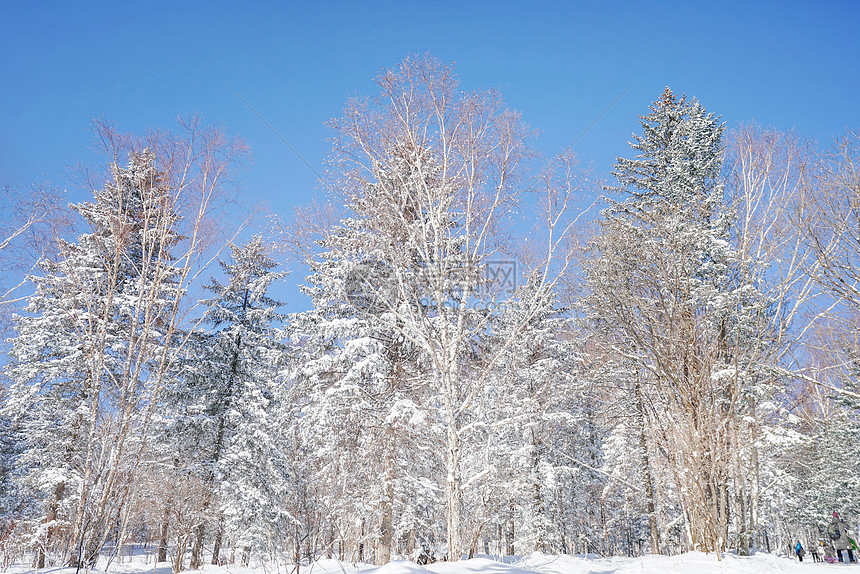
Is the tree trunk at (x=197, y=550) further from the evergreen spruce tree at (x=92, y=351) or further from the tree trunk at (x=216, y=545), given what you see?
the evergreen spruce tree at (x=92, y=351)

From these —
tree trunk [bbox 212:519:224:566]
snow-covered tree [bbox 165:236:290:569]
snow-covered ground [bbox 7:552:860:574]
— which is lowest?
tree trunk [bbox 212:519:224:566]

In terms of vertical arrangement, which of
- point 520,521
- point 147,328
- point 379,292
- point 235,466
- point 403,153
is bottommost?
point 520,521

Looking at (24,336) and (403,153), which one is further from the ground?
(403,153)

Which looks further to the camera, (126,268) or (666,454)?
(126,268)

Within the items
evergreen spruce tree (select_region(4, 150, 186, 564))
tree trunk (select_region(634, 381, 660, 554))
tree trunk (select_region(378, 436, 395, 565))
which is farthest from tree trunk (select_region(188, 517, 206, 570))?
tree trunk (select_region(634, 381, 660, 554))

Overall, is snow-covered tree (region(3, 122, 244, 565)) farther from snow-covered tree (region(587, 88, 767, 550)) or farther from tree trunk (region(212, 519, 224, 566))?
snow-covered tree (region(587, 88, 767, 550))

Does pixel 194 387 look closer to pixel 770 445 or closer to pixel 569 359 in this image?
pixel 569 359

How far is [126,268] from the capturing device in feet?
49.0

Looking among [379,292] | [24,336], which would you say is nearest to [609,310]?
[379,292]

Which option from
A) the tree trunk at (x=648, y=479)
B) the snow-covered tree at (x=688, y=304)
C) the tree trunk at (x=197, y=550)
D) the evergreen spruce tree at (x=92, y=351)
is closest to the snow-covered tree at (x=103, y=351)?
the evergreen spruce tree at (x=92, y=351)

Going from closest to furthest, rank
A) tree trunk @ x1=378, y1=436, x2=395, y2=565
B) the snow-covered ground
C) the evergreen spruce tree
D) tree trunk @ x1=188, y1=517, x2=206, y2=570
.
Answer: the snow-covered ground < the evergreen spruce tree < tree trunk @ x1=378, y1=436, x2=395, y2=565 < tree trunk @ x1=188, y1=517, x2=206, y2=570

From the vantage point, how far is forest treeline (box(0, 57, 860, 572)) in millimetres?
7953

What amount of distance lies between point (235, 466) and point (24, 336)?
25.3ft

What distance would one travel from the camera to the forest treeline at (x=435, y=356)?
26.1 feet
